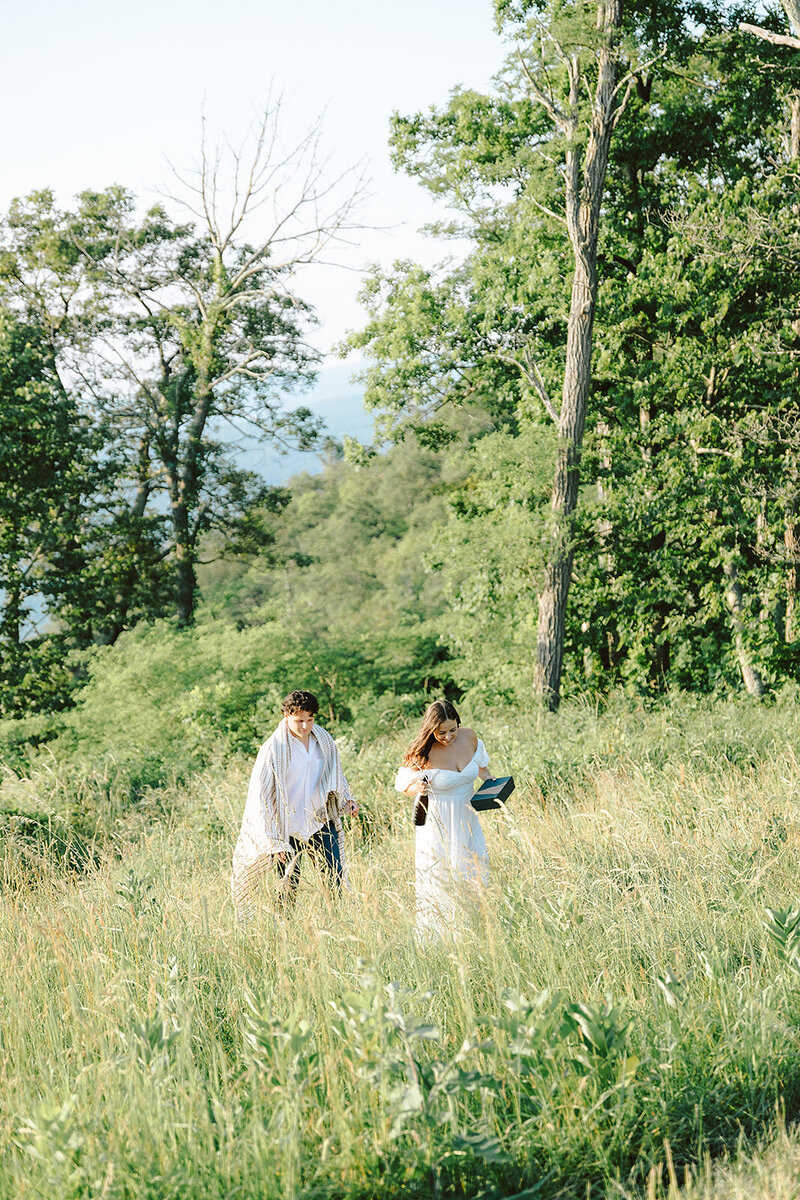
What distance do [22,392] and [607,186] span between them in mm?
13886

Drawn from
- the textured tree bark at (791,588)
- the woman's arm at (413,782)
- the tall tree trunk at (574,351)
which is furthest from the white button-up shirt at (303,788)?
the textured tree bark at (791,588)

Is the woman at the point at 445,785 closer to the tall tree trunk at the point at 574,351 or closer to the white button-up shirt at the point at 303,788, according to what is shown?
the white button-up shirt at the point at 303,788

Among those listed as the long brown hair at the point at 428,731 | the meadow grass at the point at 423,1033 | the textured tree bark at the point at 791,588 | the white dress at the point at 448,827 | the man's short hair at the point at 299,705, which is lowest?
the meadow grass at the point at 423,1033

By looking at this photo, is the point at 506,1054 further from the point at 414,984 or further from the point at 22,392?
the point at 22,392

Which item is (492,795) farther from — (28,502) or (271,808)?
(28,502)

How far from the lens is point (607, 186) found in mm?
16188

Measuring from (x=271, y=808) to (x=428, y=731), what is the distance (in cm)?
101

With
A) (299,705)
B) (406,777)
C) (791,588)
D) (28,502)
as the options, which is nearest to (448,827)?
(406,777)

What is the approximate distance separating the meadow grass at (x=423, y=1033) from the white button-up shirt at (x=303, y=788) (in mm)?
473

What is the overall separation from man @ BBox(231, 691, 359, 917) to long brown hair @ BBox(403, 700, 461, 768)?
0.52m

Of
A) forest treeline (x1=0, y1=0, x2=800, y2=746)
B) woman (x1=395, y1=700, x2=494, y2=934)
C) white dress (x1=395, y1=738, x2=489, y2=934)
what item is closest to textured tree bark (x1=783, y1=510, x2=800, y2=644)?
forest treeline (x1=0, y1=0, x2=800, y2=746)

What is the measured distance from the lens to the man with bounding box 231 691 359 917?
4.98 meters

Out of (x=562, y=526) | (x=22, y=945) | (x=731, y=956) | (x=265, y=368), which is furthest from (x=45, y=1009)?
(x=265, y=368)

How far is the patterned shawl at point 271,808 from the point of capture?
195 inches
